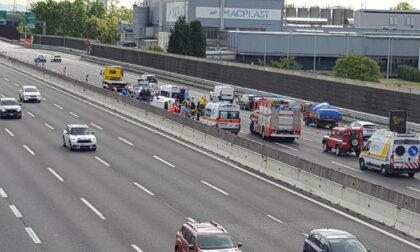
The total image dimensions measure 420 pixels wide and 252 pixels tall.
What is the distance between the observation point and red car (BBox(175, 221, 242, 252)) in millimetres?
22641

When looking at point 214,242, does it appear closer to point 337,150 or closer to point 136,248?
point 136,248

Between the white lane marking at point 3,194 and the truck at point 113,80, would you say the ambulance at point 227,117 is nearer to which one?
the white lane marking at point 3,194

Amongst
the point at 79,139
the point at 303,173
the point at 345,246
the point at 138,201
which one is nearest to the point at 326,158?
the point at 303,173

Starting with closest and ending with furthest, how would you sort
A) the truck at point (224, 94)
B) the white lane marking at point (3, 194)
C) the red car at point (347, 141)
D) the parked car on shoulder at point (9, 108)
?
1. the white lane marking at point (3, 194)
2. the red car at point (347, 141)
3. the parked car on shoulder at point (9, 108)
4. the truck at point (224, 94)

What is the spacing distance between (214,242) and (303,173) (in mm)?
15294

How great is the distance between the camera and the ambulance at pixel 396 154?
42656 millimetres

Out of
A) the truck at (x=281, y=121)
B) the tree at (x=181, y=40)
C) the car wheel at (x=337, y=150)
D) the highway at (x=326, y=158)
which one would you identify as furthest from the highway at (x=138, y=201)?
the tree at (x=181, y=40)

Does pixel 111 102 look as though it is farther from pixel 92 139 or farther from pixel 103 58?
pixel 103 58

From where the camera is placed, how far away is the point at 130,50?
128m

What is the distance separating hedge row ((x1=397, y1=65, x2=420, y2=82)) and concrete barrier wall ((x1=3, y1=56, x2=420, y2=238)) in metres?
92.6

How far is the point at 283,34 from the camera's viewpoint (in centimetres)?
15612

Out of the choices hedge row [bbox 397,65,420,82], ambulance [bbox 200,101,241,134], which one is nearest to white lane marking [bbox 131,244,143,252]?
ambulance [bbox 200,101,241,134]

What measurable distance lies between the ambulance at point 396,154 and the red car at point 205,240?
20820 millimetres

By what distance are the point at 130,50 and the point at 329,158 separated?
82.6m
